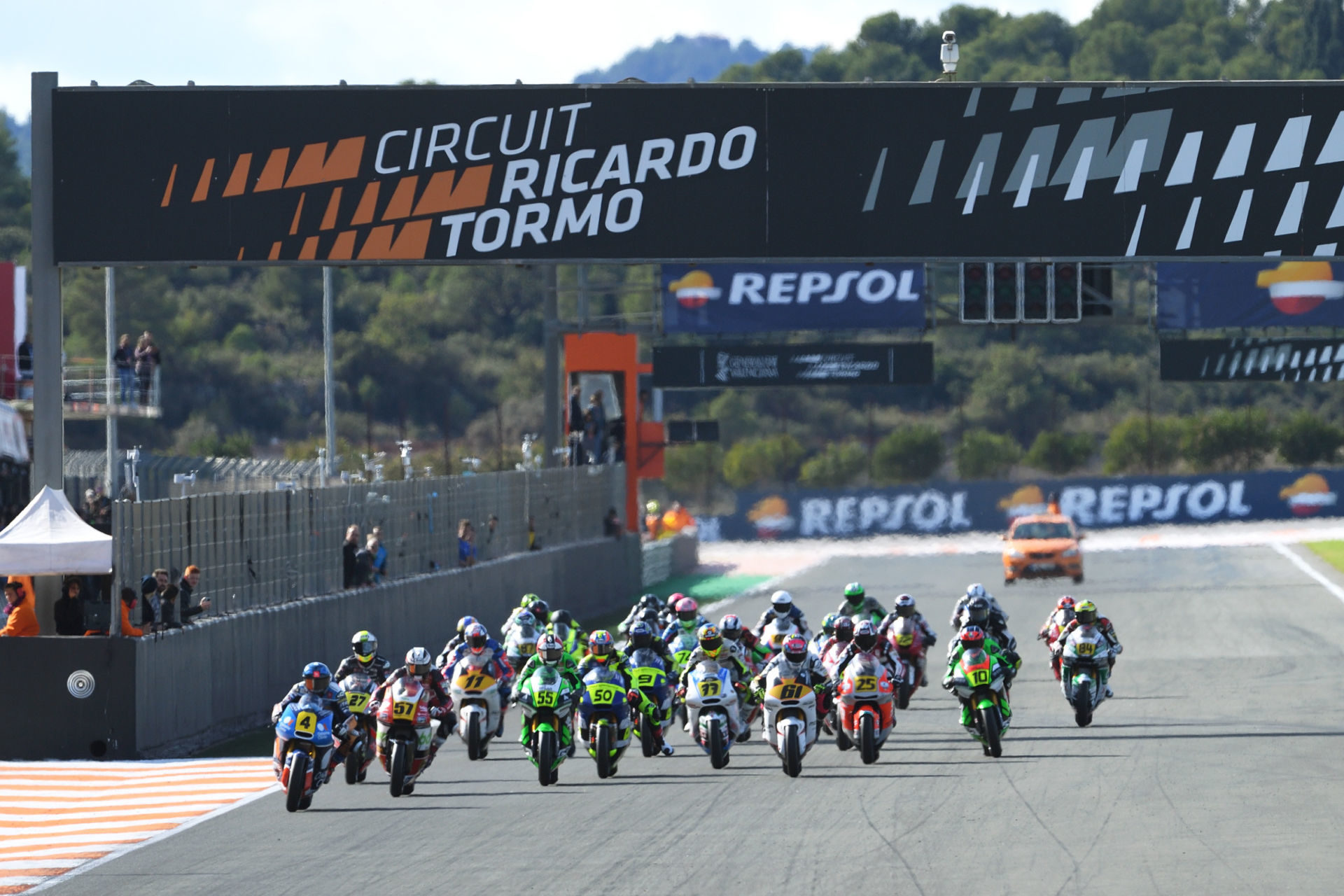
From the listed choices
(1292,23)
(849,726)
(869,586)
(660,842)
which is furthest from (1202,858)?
(1292,23)

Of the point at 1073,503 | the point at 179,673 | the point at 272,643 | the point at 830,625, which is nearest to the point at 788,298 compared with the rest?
the point at 1073,503

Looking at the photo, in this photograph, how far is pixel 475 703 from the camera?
59.7ft

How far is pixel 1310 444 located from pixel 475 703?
61.6 metres

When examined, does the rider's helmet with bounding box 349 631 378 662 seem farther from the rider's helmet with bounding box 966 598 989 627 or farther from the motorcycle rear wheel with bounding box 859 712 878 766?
the rider's helmet with bounding box 966 598 989 627

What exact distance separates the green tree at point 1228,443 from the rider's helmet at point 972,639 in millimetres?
59486

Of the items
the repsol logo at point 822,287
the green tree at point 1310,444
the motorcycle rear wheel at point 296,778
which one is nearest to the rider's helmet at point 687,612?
the motorcycle rear wheel at point 296,778

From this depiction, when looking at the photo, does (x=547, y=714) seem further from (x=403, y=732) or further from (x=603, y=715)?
(x=403, y=732)

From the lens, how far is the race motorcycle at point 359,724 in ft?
55.1

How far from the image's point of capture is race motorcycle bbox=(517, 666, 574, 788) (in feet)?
54.8

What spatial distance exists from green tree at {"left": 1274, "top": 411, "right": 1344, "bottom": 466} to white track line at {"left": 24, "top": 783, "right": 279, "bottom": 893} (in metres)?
62.9

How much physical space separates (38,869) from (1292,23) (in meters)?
135

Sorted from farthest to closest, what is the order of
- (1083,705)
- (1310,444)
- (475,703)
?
(1310,444) → (1083,705) → (475,703)

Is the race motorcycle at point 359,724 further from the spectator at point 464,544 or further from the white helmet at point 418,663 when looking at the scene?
the spectator at point 464,544

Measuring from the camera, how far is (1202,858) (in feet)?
41.3
